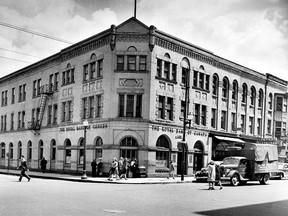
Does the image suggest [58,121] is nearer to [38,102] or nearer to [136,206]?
[38,102]

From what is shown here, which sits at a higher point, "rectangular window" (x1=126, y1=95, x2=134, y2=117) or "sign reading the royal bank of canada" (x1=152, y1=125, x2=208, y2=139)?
"rectangular window" (x1=126, y1=95, x2=134, y2=117)

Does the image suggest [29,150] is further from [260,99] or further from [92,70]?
[260,99]

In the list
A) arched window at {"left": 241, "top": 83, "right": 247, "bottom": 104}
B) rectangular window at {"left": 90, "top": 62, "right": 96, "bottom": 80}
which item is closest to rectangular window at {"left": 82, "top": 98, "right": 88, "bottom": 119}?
rectangular window at {"left": 90, "top": 62, "right": 96, "bottom": 80}

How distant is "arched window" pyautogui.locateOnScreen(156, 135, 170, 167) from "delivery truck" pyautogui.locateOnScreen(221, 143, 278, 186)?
598 centimetres

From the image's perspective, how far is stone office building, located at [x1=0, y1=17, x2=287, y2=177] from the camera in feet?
99.9

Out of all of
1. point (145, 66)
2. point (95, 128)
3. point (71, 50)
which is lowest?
point (95, 128)

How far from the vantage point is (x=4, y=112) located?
49.7m

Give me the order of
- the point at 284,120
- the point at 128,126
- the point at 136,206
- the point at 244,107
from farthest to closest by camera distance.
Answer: the point at 284,120, the point at 244,107, the point at 128,126, the point at 136,206

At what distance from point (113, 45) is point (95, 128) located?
7300 millimetres

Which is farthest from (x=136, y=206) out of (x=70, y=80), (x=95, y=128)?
(x=70, y=80)

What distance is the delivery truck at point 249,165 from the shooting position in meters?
24.8

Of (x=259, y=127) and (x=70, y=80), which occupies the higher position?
(x=70, y=80)

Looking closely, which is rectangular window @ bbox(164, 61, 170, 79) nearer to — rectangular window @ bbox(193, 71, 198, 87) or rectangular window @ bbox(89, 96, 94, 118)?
rectangular window @ bbox(193, 71, 198, 87)

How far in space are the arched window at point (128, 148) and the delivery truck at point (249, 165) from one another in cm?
763
